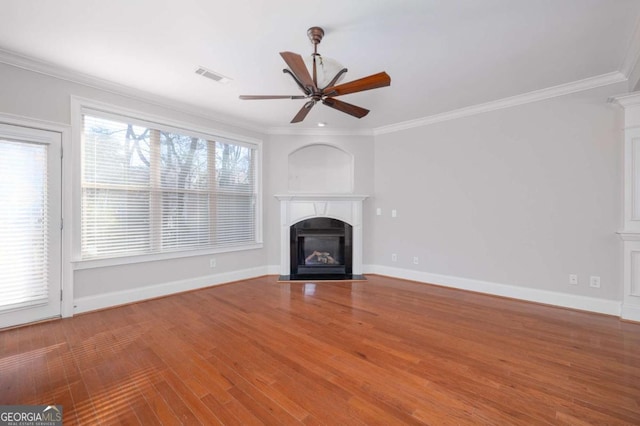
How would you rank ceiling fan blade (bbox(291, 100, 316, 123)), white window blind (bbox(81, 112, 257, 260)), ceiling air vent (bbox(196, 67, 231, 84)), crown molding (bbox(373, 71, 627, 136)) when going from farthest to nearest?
white window blind (bbox(81, 112, 257, 260)), crown molding (bbox(373, 71, 627, 136)), ceiling air vent (bbox(196, 67, 231, 84)), ceiling fan blade (bbox(291, 100, 316, 123))

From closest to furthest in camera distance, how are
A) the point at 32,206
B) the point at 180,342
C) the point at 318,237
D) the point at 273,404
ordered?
the point at 273,404 → the point at 180,342 → the point at 32,206 → the point at 318,237

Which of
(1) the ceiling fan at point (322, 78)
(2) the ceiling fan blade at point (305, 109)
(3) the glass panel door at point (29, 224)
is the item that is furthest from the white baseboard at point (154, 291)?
(1) the ceiling fan at point (322, 78)

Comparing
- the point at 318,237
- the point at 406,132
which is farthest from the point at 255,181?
the point at 406,132

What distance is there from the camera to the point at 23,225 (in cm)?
270

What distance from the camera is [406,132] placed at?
4676 millimetres

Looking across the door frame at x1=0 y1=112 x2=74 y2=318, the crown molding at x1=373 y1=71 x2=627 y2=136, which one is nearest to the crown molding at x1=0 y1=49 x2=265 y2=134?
the door frame at x1=0 y1=112 x2=74 y2=318

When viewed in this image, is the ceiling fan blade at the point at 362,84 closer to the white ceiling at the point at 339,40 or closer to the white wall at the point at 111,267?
the white ceiling at the point at 339,40

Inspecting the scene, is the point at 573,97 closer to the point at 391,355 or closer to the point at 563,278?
the point at 563,278

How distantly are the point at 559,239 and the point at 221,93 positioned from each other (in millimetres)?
4580

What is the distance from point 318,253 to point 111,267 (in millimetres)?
3056

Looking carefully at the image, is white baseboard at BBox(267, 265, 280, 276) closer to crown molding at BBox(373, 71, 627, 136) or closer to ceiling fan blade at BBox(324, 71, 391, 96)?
crown molding at BBox(373, 71, 627, 136)

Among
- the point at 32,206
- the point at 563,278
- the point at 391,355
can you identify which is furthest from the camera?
the point at 563,278

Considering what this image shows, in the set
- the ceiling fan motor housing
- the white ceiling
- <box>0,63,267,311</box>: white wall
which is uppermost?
the white ceiling

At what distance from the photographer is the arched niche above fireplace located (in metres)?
5.39
